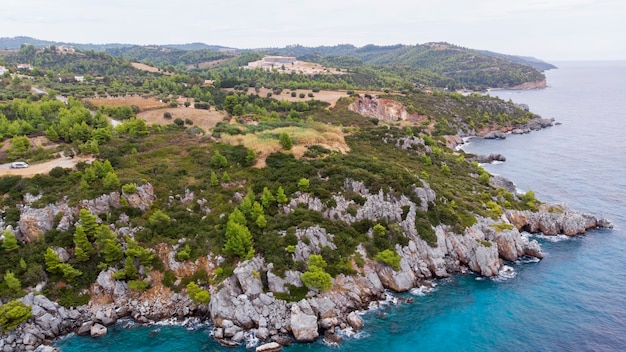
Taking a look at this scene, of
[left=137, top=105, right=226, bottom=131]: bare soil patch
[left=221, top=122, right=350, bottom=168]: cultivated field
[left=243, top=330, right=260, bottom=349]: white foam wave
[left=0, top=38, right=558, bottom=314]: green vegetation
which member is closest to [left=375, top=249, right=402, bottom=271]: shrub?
[left=0, top=38, right=558, bottom=314]: green vegetation

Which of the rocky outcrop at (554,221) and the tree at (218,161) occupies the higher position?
the tree at (218,161)

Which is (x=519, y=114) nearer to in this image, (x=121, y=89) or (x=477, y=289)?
(x=477, y=289)

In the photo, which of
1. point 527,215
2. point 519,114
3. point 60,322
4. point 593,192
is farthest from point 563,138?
point 60,322

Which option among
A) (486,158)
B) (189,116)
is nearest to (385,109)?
(486,158)

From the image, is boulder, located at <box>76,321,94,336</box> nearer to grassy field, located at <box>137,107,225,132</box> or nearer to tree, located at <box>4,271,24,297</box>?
tree, located at <box>4,271,24,297</box>

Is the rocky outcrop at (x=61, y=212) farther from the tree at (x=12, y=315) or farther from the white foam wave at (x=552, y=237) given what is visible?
the white foam wave at (x=552, y=237)

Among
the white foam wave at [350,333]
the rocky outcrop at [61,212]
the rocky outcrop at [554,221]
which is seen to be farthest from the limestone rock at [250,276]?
the rocky outcrop at [554,221]

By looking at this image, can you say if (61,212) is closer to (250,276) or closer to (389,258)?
(250,276)
